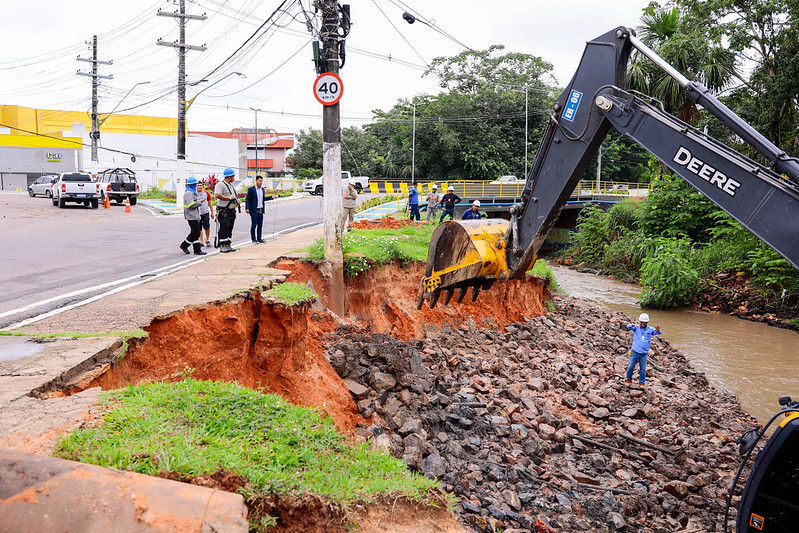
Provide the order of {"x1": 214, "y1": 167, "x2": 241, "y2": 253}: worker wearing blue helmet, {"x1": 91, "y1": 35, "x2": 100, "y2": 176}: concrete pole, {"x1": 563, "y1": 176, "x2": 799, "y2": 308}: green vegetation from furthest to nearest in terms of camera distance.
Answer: {"x1": 91, "y1": 35, "x2": 100, "y2": 176}: concrete pole → {"x1": 563, "y1": 176, "x2": 799, "y2": 308}: green vegetation → {"x1": 214, "y1": 167, "x2": 241, "y2": 253}: worker wearing blue helmet

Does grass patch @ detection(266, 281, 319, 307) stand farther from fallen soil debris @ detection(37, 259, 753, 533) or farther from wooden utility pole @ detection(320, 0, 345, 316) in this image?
wooden utility pole @ detection(320, 0, 345, 316)

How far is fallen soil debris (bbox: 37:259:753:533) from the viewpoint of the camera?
240 inches

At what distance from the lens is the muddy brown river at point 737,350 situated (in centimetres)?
1313

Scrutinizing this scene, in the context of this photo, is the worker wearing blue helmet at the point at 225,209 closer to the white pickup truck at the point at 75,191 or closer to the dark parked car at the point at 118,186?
the white pickup truck at the point at 75,191

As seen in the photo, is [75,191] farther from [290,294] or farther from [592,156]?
[592,156]

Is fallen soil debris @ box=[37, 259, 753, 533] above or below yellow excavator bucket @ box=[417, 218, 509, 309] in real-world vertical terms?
below

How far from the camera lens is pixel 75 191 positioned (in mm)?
27750

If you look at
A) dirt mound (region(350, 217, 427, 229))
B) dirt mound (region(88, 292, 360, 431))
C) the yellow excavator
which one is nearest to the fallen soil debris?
dirt mound (region(88, 292, 360, 431))

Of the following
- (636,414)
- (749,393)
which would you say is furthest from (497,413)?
(749,393)

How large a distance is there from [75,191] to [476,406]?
83.4ft

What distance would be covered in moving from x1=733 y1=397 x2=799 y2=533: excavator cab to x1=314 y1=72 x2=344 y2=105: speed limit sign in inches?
295

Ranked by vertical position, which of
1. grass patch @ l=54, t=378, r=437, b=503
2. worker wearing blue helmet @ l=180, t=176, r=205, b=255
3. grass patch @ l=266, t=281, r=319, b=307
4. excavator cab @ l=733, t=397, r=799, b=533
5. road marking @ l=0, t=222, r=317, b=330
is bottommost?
excavator cab @ l=733, t=397, r=799, b=533

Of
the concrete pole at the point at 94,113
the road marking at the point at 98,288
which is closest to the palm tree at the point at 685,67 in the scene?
the road marking at the point at 98,288

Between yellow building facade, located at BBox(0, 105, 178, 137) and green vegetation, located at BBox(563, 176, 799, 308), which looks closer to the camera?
green vegetation, located at BBox(563, 176, 799, 308)
